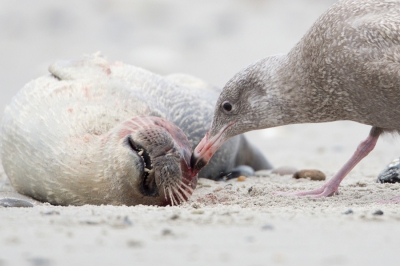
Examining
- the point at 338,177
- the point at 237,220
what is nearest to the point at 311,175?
the point at 338,177

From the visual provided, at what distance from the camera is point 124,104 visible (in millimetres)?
6641

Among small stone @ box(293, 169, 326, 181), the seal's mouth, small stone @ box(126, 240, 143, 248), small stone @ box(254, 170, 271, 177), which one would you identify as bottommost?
small stone @ box(126, 240, 143, 248)

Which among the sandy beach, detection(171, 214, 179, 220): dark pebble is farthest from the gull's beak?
detection(171, 214, 179, 220): dark pebble

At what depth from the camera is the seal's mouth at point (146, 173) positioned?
5336mm

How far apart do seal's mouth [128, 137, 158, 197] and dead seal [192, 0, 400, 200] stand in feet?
1.73

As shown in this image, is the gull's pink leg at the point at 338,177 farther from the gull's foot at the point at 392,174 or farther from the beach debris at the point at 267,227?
the beach debris at the point at 267,227

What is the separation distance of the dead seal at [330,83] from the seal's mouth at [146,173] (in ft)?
1.73

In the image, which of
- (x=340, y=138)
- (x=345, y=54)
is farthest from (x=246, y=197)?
(x=340, y=138)

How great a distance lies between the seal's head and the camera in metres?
5.32

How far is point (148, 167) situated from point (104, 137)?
65 cm

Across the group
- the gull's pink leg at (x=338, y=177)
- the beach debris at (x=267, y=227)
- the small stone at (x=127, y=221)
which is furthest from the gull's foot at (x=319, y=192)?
the small stone at (x=127, y=221)

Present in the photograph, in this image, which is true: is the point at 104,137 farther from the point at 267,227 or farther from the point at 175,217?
the point at 267,227

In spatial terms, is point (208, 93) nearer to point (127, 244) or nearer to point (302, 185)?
point (302, 185)

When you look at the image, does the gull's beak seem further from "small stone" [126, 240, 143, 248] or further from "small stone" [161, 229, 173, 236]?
"small stone" [126, 240, 143, 248]
